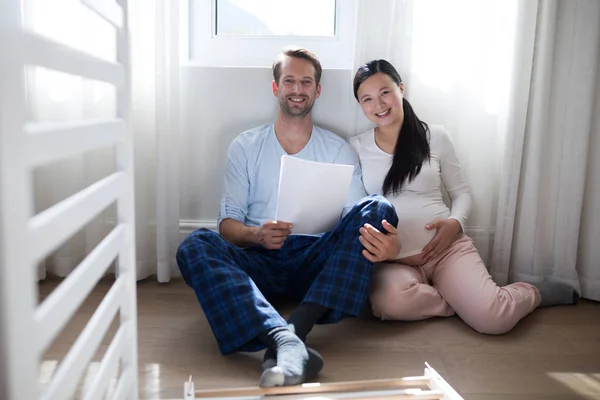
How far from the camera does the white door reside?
492 millimetres

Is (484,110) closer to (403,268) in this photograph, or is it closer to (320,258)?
(403,268)

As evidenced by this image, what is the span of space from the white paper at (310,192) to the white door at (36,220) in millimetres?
665

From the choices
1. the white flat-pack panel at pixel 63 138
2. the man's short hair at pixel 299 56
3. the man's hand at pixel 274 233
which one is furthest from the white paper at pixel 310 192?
the white flat-pack panel at pixel 63 138

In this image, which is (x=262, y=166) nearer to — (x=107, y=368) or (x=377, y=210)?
(x=377, y=210)

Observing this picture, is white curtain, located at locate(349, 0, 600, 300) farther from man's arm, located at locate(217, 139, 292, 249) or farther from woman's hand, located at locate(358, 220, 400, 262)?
woman's hand, located at locate(358, 220, 400, 262)

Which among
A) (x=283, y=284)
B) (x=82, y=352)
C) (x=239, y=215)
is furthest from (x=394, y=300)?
(x=82, y=352)

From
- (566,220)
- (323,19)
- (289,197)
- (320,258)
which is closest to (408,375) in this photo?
(320,258)

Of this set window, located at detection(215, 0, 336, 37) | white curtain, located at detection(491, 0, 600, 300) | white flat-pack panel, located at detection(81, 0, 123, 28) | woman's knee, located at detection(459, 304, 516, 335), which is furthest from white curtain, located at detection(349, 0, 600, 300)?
white flat-pack panel, located at detection(81, 0, 123, 28)

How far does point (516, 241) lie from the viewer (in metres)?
1.88

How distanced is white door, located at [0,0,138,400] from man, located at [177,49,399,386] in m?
0.45

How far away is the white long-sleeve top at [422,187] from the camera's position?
5.49 ft

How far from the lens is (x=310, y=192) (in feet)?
4.98

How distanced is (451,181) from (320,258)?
20.3 inches

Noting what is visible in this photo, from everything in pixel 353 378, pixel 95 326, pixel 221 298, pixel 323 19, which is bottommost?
pixel 353 378
